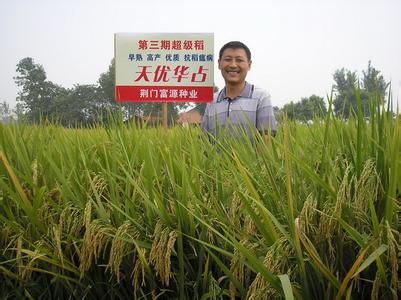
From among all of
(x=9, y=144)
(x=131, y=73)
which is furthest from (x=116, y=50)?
(x=9, y=144)

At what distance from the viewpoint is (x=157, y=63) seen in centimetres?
340

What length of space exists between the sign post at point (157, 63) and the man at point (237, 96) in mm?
708

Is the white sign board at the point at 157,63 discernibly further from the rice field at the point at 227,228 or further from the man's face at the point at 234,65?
the rice field at the point at 227,228

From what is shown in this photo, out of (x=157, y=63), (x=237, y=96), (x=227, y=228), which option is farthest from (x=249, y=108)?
(x=227, y=228)

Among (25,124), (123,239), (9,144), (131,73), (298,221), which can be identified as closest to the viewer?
(298,221)

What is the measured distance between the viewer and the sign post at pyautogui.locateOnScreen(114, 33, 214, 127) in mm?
3309

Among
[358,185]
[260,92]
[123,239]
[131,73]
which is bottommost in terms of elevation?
[123,239]

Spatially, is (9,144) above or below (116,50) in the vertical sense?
below

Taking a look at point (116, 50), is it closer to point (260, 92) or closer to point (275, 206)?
point (260, 92)

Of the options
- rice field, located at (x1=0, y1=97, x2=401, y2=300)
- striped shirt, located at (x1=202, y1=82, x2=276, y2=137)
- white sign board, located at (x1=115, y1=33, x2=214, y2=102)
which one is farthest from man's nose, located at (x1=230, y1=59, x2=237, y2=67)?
rice field, located at (x1=0, y1=97, x2=401, y2=300)

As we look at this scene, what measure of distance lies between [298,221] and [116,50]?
9.81ft

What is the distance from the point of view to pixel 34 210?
40.3 inches

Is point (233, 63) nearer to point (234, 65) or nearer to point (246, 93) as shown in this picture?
point (234, 65)

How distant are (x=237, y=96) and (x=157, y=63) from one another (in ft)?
4.02
